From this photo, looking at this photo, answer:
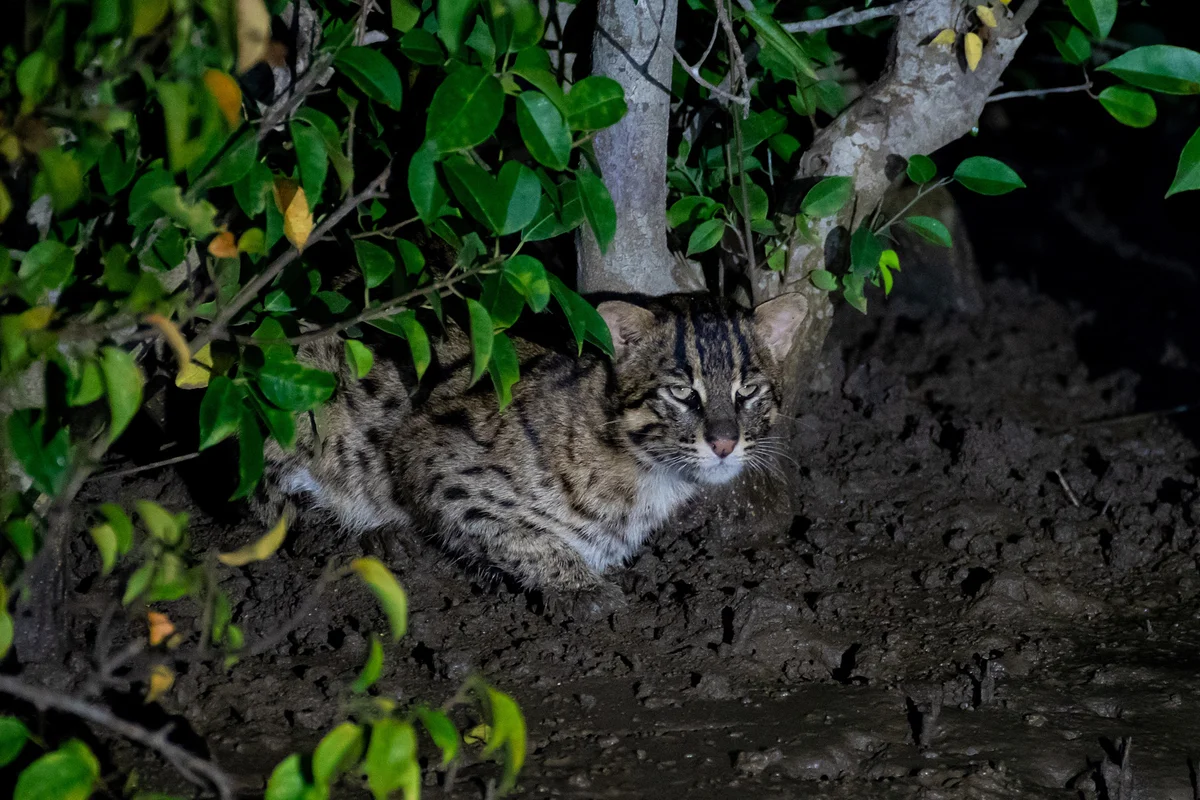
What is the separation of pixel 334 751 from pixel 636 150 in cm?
292

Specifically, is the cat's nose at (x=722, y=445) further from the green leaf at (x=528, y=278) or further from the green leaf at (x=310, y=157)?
the green leaf at (x=310, y=157)

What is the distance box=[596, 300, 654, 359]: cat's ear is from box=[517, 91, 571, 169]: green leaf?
133 centimetres

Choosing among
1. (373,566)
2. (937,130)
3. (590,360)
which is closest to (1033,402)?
(937,130)

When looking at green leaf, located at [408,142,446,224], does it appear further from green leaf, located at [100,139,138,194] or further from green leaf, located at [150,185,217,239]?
green leaf, located at [100,139,138,194]

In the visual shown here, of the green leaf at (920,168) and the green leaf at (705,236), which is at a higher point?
the green leaf at (920,168)

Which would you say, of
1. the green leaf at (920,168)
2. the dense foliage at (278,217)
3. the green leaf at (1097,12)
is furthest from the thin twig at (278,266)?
the green leaf at (1097,12)

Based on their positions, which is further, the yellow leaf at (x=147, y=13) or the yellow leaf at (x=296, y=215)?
the yellow leaf at (x=296, y=215)

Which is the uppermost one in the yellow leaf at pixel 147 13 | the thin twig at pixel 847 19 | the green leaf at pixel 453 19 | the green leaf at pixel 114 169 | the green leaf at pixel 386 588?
the yellow leaf at pixel 147 13

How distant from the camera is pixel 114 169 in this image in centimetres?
338

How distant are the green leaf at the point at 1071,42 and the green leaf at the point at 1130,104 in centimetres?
43

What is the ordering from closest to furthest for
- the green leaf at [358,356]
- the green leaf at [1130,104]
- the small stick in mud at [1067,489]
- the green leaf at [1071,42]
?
the green leaf at [358,356] < the green leaf at [1130,104] < the green leaf at [1071,42] < the small stick in mud at [1067,489]

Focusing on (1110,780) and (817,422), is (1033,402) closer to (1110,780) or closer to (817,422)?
(817,422)

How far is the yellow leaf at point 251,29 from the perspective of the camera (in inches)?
98.0

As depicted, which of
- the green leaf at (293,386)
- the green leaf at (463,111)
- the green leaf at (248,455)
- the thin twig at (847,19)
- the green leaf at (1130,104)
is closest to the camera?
the green leaf at (463,111)
